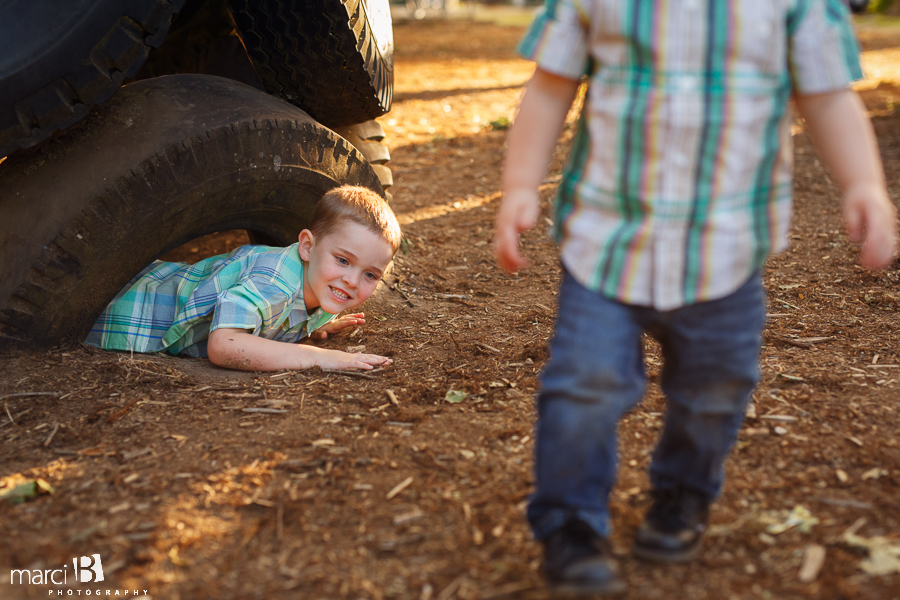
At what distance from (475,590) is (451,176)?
14.5 ft

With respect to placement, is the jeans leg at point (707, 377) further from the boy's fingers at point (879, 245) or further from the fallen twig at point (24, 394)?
the fallen twig at point (24, 394)

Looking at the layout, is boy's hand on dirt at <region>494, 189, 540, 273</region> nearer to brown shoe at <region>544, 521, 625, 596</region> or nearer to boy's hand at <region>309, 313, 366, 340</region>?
brown shoe at <region>544, 521, 625, 596</region>

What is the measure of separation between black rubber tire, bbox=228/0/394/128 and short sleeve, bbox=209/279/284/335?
91 centimetres

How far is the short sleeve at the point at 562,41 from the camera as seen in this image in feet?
5.28

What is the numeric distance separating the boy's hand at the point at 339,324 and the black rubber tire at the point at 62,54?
1.27 metres

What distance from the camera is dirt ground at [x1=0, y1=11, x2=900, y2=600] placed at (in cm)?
178

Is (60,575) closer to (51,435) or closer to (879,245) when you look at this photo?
(51,435)

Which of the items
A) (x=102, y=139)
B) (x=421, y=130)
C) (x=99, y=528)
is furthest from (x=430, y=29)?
(x=99, y=528)

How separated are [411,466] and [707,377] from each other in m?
0.91

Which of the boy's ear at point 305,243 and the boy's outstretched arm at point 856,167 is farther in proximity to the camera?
the boy's ear at point 305,243

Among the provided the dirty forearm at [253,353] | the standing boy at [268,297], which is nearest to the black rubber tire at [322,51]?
the standing boy at [268,297]

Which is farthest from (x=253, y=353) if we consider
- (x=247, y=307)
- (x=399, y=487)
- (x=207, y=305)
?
(x=399, y=487)

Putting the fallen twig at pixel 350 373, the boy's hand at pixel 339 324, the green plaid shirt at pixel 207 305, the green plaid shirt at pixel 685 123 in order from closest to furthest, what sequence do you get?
the green plaid shirt at pixel 685 123 < the fallen twig at pixel 350 373 < the green plaid shirt at pixel 207 305 < the boy's hand at pixel 339 324

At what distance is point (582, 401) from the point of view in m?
1.61
